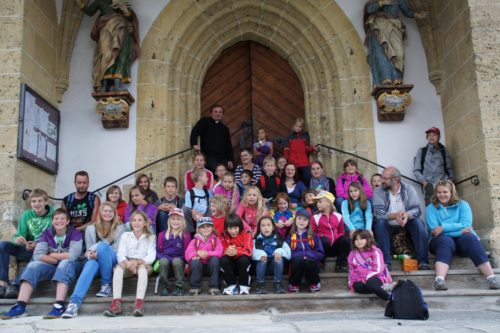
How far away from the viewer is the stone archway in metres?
7.79

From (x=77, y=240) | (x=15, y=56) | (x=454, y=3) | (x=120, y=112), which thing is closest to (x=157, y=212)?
(x=77, y=240)

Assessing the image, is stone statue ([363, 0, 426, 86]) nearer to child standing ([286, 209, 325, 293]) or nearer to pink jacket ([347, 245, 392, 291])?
child standing ([286, 209, 325, 293])

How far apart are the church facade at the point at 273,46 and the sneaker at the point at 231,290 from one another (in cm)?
273

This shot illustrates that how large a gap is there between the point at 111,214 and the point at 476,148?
441cm

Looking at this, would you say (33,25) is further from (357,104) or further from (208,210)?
(357,104)

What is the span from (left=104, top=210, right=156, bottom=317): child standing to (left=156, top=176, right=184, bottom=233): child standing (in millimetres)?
696

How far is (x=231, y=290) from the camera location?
5266 millimetres

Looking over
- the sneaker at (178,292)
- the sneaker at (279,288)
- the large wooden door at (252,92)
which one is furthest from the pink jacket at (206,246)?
the large wooden door at (252,92)

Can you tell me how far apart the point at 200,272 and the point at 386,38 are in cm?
440

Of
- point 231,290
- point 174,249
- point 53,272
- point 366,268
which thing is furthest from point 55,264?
point 366,268

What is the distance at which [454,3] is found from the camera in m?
7.30

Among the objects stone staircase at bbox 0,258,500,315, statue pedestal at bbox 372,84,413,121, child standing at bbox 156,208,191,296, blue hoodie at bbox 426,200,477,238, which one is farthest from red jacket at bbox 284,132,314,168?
stone staircase at bbox 0,258,500,315

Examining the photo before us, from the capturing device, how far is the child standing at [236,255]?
5.34 m

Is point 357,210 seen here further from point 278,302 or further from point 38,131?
point 38,131
